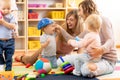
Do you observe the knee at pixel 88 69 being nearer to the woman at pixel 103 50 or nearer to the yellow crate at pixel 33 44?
the woman at pixel 103 50

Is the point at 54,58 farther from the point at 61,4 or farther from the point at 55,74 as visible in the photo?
the point at 61,4

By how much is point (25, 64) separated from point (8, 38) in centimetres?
52

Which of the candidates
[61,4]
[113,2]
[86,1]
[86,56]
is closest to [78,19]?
[86,1]

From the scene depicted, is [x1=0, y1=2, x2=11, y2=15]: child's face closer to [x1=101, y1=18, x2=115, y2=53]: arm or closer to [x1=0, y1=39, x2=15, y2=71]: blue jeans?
[x1=0, y1=39, x2=15, y2=71]: blue jeans

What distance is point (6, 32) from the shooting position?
230 cm

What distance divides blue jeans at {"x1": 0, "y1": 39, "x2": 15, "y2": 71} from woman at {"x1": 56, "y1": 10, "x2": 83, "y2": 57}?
1.76 ft

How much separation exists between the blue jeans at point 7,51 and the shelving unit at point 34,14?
5.59 ft

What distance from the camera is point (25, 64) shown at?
274 cm

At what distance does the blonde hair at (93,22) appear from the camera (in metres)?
2.14

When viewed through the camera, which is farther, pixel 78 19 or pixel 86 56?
pixel 78 19

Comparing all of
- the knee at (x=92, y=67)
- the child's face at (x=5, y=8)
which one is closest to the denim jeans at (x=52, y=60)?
the knee at (x=92, y=67)

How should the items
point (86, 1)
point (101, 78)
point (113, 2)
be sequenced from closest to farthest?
point (101, 78) < point (86, 1) < point (113, 2)

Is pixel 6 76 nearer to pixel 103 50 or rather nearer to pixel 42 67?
pixel 42 67

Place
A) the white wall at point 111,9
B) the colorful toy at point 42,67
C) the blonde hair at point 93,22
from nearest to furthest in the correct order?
1. the blonde hair at point 93,22
2. the colorful toy at point 42,67
3. the white wall at point 111,9
